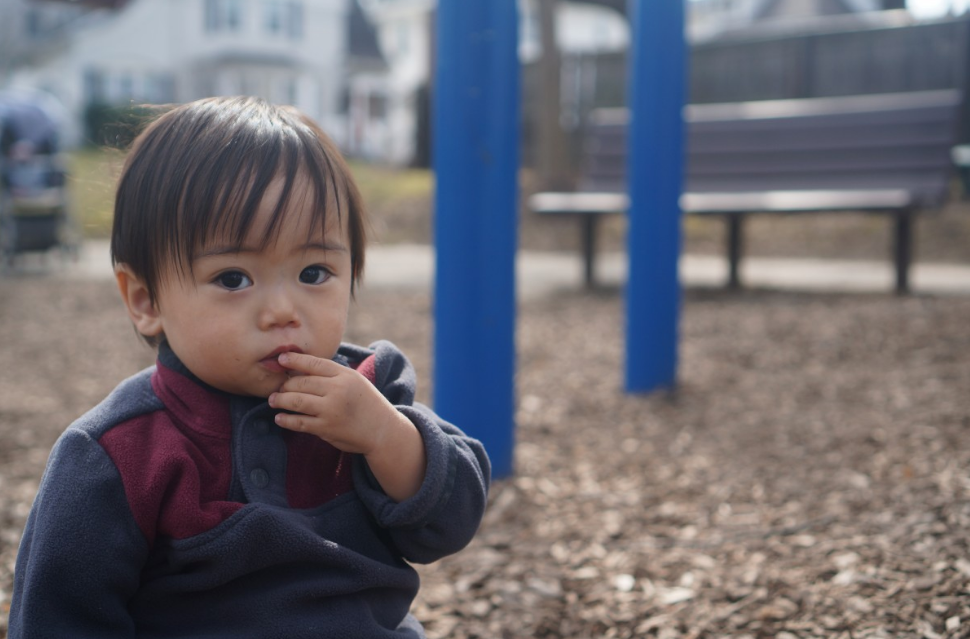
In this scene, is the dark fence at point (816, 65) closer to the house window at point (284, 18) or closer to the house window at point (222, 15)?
the house window at point (222, 15)

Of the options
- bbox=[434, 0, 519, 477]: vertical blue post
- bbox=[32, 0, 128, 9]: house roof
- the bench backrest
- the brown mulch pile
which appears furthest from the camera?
the bench backrest

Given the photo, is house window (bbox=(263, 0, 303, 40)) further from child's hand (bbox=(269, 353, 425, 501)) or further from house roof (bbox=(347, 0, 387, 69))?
child's hand (bbox=(269, 353, 425, 501))

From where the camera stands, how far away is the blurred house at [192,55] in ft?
98.4

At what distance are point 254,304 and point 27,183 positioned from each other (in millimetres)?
8760

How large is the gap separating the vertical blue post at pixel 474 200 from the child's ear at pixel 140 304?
55.1 inches

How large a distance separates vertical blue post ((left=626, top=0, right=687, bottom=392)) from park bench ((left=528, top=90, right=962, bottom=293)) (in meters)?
2.86

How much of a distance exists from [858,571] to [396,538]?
1241 mm

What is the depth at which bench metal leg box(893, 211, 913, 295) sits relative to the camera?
21.9 feet

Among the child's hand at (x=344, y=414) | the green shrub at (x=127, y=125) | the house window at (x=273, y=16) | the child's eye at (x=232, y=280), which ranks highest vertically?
the house window at (x=273, y=16)

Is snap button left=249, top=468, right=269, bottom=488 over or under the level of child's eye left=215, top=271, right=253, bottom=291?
under

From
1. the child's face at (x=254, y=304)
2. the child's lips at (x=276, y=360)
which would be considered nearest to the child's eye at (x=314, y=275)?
the child's face at (x=254, y=304)

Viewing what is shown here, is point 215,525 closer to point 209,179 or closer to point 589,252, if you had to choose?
point 209,179

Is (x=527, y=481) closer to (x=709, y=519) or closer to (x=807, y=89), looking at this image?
(x=709, y=519)

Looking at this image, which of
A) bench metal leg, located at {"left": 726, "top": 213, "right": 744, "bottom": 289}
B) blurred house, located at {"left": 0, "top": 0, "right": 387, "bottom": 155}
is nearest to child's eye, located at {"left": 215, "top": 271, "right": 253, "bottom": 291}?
bench metal leg, located at {"left": 726, "top": 213, "right": 744, "bottom": 289}
